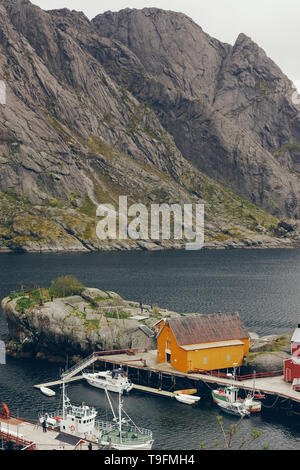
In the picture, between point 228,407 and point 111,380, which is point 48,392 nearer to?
point 111,380

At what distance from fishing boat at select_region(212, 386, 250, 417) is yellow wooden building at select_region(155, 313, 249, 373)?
8.14 m

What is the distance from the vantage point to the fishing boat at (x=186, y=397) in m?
78.1

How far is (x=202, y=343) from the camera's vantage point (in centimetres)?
8788

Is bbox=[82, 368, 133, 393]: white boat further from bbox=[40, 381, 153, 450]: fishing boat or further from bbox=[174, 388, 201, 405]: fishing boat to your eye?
bbox=[40, 381, 153, 450]: fishing boat

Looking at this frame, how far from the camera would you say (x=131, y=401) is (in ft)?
261

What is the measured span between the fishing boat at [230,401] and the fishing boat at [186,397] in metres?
2.51

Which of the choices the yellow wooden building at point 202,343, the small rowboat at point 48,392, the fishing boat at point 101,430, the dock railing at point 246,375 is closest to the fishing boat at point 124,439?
the fishing boat at point 101,430

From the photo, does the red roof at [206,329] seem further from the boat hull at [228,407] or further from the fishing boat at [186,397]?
the boat hull at [228,407]

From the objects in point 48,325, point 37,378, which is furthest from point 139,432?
point 48,325

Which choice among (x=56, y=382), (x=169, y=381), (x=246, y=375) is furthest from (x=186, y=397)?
(x=56, y=382)

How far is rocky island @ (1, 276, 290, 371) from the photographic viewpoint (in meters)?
96.3

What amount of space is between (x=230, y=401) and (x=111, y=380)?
57.8ft

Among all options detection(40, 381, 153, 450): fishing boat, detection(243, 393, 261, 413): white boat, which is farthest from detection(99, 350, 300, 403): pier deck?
detection(40, 381, 153, 450): fishing boat

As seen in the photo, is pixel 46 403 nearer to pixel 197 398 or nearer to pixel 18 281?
pixel 197 398
